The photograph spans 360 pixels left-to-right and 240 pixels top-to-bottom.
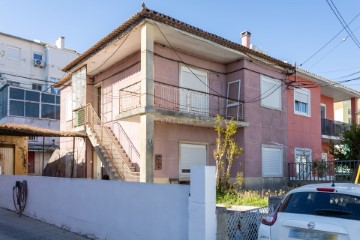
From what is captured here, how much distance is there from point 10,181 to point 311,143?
15422 mm

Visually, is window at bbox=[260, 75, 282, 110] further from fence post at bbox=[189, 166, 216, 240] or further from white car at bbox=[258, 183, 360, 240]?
white car at bbox=[258, 183, 360, 240]

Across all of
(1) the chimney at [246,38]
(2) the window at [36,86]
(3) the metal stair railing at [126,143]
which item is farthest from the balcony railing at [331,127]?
(2) the window at [36,86]

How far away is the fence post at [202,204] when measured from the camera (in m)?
5.30

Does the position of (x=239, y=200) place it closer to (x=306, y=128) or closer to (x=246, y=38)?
(x=306, y=128)

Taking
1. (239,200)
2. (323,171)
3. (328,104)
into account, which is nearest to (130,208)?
(239,200)

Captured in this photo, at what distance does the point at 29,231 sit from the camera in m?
8.84

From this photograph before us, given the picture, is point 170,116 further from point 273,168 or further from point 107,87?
point 273,168

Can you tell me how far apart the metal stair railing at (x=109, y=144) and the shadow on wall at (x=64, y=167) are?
106 inches

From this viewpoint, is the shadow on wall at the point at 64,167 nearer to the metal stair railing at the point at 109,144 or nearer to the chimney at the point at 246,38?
the metal stair railing at the point at 109,144

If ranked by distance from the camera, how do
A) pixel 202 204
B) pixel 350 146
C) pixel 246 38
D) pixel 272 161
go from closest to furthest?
pixel 202 204, pixel 350 146, pixel 272 161, pixel 246 38

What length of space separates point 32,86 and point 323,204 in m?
34.7

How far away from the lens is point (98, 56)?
1498cm

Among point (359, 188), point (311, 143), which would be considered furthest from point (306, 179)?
point (359, 188)

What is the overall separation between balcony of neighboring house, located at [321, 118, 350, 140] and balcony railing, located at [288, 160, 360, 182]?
5.12 metres
